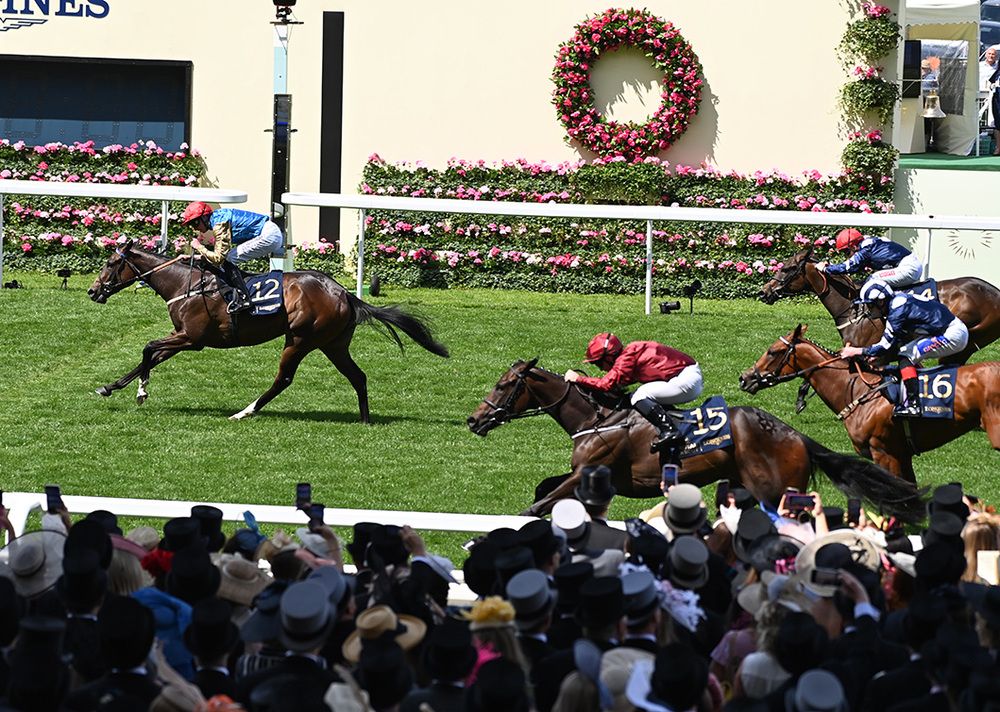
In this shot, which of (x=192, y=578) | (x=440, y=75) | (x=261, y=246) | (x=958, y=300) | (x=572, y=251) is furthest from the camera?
(x=440, y=75)

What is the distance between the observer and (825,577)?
3648 millimetres

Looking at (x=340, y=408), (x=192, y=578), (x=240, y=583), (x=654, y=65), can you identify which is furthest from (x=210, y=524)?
(x=654, y=65)

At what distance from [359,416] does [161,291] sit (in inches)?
63.9

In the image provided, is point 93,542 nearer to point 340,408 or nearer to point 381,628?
point 381,628

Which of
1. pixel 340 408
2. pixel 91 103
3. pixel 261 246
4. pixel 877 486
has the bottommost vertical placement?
pixel 340 408

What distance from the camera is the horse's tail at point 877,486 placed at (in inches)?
258

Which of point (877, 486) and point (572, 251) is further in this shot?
point (572, 251)

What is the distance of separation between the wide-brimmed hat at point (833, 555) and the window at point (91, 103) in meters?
14.1

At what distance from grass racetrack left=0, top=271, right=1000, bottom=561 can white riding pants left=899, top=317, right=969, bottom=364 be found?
2.72 feet

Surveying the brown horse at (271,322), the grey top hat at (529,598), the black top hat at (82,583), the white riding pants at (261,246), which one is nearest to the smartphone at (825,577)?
the grey top hat at (529,598)

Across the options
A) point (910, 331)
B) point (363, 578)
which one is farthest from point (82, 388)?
point (363, 578)

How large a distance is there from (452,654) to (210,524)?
1.42 meters

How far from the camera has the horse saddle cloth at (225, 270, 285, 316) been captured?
10.2m

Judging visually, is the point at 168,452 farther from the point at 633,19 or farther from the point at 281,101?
the point at 633,19
